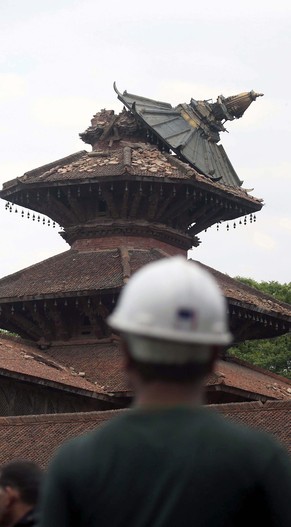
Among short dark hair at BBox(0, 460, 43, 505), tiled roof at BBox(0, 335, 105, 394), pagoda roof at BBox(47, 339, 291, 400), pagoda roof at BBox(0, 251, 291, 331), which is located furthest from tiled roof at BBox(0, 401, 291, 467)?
short dark hair at BBox(0, 460, 43, 505)

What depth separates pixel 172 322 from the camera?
3.95m

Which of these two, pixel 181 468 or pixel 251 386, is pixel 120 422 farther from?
pixel 251 386

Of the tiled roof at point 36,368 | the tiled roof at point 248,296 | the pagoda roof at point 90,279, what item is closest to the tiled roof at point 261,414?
the tiled roof at point 36,368

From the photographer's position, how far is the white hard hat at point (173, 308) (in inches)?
155

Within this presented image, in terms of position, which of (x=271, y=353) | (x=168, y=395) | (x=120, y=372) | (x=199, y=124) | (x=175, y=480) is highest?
(x=199, y=124)

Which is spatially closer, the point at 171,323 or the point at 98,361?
the point at 171,323

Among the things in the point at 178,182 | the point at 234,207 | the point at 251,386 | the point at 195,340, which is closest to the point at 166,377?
the point at 195,340

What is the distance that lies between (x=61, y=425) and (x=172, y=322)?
17.6 meters

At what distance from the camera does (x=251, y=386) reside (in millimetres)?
27156

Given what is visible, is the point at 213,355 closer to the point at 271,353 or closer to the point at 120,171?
the point at 120,171

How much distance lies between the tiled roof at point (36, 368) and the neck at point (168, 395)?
20.6m

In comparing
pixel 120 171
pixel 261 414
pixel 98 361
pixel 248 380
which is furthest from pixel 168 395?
pixel 120 171

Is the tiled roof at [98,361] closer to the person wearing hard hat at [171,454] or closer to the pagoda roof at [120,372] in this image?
the pagoda roof at [120,372]

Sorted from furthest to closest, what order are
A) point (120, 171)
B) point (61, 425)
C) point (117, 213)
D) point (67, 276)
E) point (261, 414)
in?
point (117, 213) → point (120, 171) → point (67, 276) → point (61, 425) → point (261, 414)
